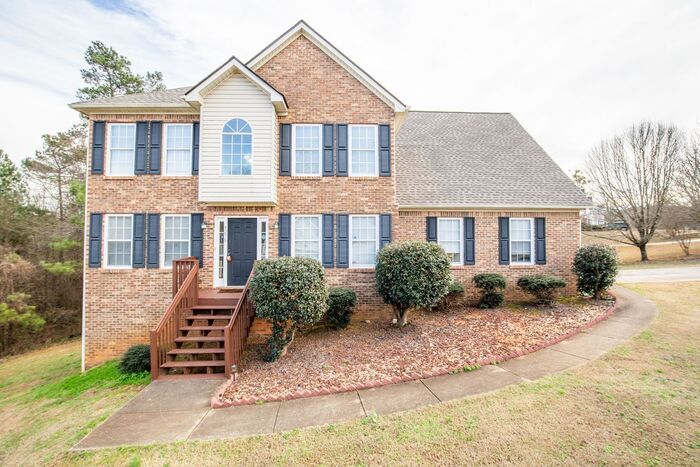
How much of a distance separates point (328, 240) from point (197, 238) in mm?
4180

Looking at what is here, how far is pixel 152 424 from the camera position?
4766 millimetres

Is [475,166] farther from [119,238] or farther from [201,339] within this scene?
[119,238]

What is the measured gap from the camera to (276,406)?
5.08 metres

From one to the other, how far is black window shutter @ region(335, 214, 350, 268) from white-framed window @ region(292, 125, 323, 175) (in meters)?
1.79

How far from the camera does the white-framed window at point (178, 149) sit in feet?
31.5

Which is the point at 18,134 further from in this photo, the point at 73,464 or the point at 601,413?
the point at 601,413

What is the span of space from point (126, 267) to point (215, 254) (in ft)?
9.34

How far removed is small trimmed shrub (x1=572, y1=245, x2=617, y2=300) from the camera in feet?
33.2

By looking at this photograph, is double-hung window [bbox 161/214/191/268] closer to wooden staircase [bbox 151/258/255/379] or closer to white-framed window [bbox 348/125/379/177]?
wooden staircase [bbox 151/258/255/379]

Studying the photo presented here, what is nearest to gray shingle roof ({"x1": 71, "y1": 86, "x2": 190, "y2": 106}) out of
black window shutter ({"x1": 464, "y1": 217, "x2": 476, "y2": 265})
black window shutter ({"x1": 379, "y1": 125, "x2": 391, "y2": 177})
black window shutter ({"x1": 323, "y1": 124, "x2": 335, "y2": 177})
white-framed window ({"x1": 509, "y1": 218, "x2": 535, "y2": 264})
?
black window shutter ({"x1": 323, "y1": 124, "x2": 335, "y2": 177})

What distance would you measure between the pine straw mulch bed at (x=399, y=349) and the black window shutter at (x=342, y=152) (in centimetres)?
500

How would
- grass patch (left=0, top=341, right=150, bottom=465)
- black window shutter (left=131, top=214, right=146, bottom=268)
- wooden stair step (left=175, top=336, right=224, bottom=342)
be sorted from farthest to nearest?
1. black window shutter (left=131, top=214, right=146, bottom=268)
2. wooden stair step (left=175, top=336, right=224, bottom=342)
3. grass patch (left=0, top=341, right=150, bottom=465)

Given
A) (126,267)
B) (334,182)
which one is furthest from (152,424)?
(334,182)

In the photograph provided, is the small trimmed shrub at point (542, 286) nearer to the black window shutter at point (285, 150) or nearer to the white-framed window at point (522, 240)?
the white-framed window at point (522, 240)
